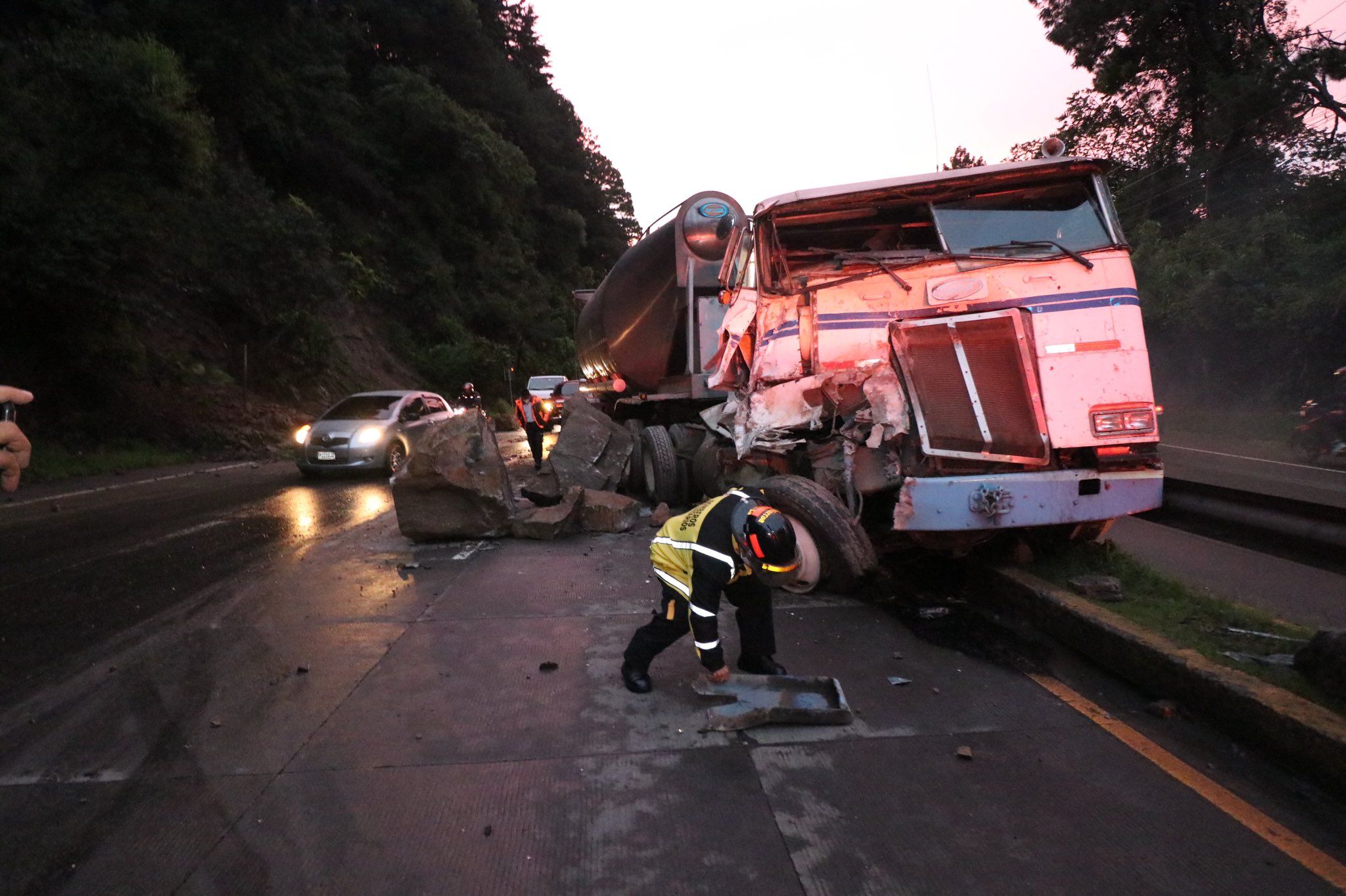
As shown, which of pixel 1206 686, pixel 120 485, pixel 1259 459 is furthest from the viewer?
pixel 1259 459

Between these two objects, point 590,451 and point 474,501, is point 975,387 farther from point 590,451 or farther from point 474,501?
point 590,451

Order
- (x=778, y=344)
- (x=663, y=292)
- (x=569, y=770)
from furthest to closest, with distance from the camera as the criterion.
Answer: (x=663, y=292), (x=778, y=344), (x=569, y=770)

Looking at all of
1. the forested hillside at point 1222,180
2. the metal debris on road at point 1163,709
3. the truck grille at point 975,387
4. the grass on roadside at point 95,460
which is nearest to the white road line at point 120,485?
the grass on roadside at point 95,460

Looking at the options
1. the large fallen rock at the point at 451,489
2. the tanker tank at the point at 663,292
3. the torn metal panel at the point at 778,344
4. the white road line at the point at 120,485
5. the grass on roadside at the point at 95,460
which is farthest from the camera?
the grass on roadside at the point at 95,460

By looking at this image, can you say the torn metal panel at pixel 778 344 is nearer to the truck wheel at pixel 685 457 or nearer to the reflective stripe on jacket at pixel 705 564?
the reflective stripe on jacket at pixel 705 564

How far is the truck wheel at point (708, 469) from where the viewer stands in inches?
334

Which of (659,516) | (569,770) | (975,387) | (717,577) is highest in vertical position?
(975,387)

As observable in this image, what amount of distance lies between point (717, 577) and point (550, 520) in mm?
4698

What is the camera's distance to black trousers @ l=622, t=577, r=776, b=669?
14.1ft

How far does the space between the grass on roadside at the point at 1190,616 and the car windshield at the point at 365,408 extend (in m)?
11.3

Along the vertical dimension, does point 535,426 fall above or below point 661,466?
above

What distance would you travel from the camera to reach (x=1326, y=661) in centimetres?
371

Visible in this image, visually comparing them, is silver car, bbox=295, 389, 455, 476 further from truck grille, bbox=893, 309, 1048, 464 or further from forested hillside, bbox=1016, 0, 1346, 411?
forested hillside, bbox=1016, 0, 1346, 411

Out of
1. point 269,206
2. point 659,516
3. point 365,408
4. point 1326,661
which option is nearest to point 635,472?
point 659,516
